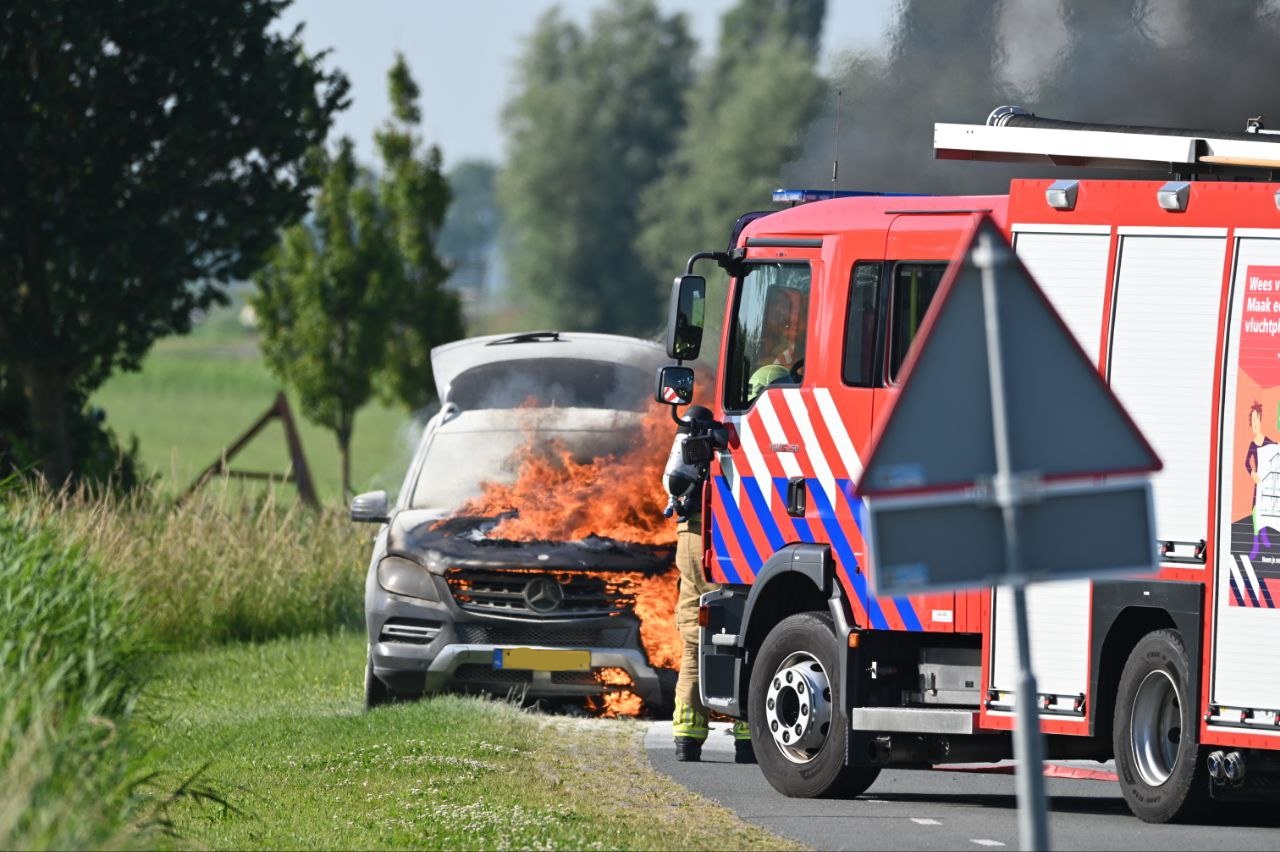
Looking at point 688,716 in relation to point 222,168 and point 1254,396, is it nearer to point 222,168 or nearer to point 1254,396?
point 1254,396

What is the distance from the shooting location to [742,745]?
1419cm

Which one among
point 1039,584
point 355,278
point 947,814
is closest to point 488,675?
point 947,814

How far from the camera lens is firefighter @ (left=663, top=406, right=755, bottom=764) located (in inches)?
537

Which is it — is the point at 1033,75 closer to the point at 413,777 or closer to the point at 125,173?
the point at 125,173

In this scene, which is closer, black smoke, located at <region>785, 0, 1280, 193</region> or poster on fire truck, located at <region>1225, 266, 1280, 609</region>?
poster on fire truck, located at <region>1225, 266, 1280, 609</region>

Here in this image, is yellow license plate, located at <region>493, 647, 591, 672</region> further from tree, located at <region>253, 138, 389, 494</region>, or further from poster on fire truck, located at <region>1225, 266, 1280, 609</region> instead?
tree, located at <region>253, 138, 389, 494</region>

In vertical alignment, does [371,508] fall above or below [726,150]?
below

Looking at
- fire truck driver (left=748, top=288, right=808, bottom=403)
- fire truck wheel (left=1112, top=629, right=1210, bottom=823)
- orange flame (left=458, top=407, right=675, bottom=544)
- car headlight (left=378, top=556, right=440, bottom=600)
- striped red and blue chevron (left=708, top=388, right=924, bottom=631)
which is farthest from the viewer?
orange flame (left=458, top=407, right=675, bottom=544)

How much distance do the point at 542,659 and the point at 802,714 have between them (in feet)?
12.4

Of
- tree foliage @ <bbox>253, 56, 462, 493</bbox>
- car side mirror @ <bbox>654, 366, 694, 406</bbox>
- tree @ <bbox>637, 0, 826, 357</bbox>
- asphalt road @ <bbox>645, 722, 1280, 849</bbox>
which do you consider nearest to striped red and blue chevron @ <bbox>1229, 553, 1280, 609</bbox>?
asphalt road @ <bbox>645, 722, 1280, 849</bbox>

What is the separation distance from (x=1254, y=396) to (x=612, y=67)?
8790 cm

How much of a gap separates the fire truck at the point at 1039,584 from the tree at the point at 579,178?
78276mm

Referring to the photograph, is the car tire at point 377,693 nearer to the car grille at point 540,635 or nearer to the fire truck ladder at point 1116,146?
the car grille at point 540,635

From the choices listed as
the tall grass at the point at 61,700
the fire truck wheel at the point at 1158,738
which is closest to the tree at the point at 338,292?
the tall grass at the point at 61,700
